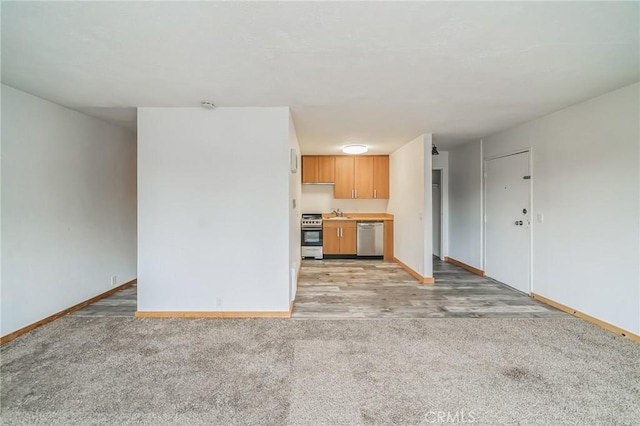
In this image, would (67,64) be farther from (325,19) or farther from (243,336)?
(243,336)

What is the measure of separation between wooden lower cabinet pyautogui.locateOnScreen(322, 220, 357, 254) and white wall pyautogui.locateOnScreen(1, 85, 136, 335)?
3.83 m

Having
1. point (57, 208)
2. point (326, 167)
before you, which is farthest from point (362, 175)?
point (57, 208)

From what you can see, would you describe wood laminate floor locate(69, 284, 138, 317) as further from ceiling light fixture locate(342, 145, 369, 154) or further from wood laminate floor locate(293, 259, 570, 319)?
ceiling light fixture locate(342, 145, 369, 154)

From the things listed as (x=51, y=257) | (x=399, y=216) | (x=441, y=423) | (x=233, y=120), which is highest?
(x=233, y=120)

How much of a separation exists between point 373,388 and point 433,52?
242 centimetres

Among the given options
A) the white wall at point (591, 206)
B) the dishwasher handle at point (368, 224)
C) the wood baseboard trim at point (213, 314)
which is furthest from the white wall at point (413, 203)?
the wood baseboard trim at point (213, 314)

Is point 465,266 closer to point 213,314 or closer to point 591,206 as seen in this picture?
point 591,206

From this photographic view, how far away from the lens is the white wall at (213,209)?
10.7ft

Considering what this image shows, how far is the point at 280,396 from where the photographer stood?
1955mm

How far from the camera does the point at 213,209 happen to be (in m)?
3.29

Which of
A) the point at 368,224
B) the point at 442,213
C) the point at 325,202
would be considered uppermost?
the point at 325,202

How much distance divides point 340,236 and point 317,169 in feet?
5.34

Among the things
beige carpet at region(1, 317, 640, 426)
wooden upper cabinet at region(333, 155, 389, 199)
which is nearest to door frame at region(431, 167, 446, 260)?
wooden upper cabinet at region(333, 155, 389, 199)

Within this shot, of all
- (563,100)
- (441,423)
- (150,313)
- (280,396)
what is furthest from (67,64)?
(563,100)
